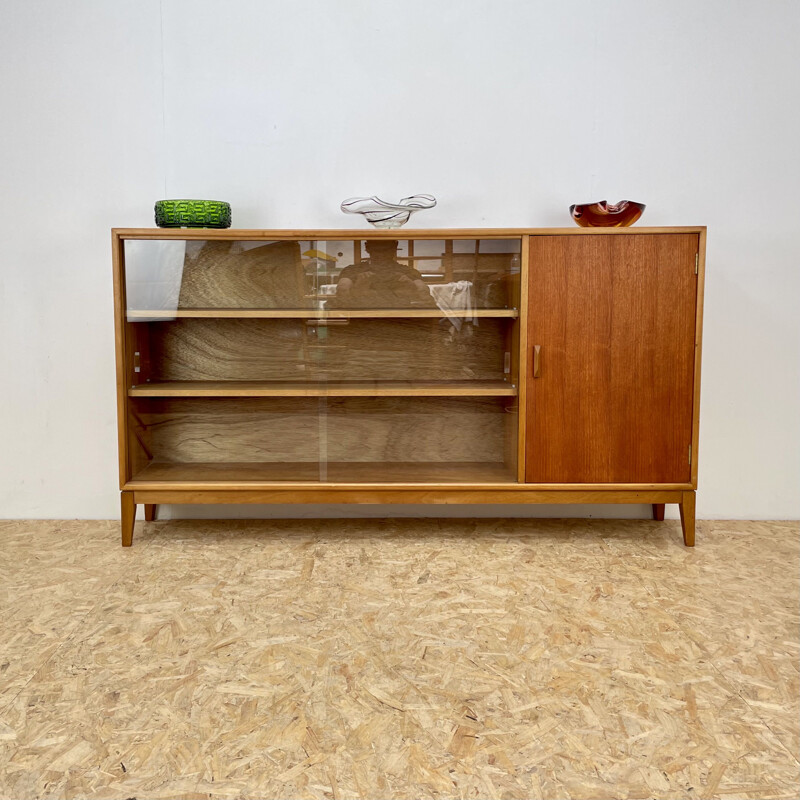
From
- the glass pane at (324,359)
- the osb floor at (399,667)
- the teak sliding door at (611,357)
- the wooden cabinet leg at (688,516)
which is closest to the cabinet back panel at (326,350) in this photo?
the glass pane at (324,359)

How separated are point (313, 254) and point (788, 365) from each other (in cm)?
202

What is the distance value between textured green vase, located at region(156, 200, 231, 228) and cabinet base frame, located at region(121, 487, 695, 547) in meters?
0.99

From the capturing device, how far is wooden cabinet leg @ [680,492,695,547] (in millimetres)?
2570

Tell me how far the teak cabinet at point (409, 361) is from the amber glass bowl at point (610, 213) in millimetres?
114

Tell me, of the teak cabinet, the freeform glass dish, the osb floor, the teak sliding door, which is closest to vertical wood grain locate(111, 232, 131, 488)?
the teak cabinet

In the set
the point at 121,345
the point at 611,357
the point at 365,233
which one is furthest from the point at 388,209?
the point at 121,345

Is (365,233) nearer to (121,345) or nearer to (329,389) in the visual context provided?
(329,389)

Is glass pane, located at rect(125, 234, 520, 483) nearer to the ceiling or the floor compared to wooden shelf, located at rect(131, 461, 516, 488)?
nearer to the ceiling

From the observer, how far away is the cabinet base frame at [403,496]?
8.41 feet

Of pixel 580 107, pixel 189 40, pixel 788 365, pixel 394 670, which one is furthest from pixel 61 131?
pixel 788 365

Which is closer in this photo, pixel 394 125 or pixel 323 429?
pixel 323 429

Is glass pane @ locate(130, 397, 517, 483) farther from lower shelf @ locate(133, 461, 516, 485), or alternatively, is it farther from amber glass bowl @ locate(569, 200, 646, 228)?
amber glass bowl @ locate(569, 200, 646, 228)

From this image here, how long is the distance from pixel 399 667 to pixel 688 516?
56.3 inches

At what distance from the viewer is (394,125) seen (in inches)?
111
